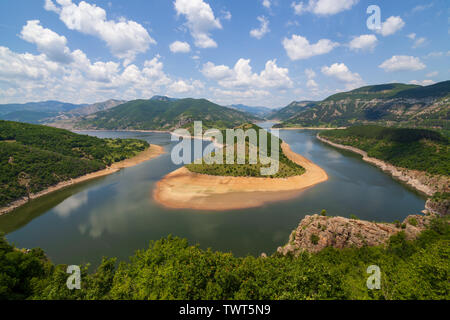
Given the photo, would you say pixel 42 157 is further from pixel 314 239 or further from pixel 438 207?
pixel 438 207

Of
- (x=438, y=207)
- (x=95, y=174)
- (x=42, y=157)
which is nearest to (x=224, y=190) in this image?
(x=438, y=207)

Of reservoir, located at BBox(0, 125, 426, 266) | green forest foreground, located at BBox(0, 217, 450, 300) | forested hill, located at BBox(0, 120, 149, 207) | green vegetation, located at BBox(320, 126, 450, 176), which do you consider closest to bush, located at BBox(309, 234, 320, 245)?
green forest foreground, located at BBox(0, 217, 450, 300)

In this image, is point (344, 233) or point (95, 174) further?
point (95, 174)

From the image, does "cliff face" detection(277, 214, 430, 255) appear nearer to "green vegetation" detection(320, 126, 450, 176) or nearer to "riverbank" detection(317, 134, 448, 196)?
"riverbank" detection(317, 134, 448, 196)

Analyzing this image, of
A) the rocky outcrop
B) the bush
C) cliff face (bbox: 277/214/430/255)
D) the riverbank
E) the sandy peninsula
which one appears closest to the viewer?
cliff face (bbox: 277/214/430/255)
